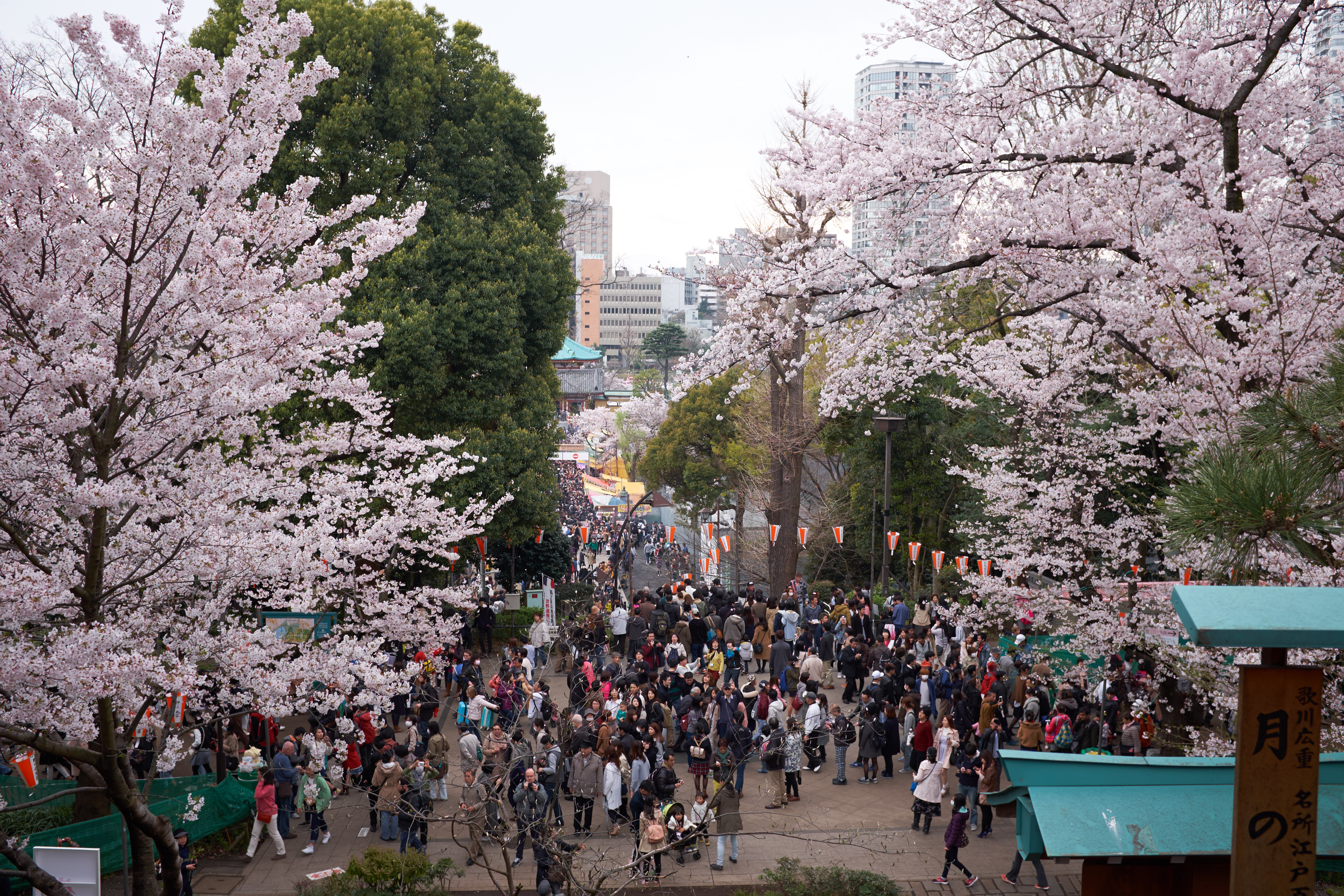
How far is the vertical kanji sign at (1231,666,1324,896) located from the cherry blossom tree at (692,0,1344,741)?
2063 mm

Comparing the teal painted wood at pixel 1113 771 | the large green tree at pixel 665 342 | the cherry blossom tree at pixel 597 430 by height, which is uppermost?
the large green tree at pixel 665 342

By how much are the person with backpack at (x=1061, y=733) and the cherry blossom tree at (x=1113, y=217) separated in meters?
1.37

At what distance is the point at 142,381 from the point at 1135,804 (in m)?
6.93

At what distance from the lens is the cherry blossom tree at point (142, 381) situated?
551 cm

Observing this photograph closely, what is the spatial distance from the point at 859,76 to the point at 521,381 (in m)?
128

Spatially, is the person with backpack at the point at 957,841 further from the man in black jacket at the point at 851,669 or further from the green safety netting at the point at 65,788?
the green safety netting at the point at 65,788

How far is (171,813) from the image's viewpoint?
34.4ft

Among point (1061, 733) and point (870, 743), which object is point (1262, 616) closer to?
point (1061, 733)

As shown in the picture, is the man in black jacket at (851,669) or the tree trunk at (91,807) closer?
the tree trunk at (91,807)

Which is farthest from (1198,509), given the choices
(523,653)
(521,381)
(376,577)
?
(521,381)

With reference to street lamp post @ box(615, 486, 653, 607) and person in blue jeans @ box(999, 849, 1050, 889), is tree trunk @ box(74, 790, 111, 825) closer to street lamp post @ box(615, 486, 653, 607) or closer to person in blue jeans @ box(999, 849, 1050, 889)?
person in blue jeans @ box(999, 849, 1050, 889)

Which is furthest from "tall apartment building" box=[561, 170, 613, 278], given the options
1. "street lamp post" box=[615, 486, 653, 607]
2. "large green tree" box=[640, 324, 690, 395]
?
"street lamp post" box=[615, 486, 653, 607]

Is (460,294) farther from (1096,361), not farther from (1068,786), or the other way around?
(1068,786)

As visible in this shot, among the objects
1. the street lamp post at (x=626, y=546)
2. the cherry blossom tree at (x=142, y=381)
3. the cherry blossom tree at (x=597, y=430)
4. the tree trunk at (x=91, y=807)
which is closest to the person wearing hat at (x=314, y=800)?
the tree trunk at (x=91, y=807)
